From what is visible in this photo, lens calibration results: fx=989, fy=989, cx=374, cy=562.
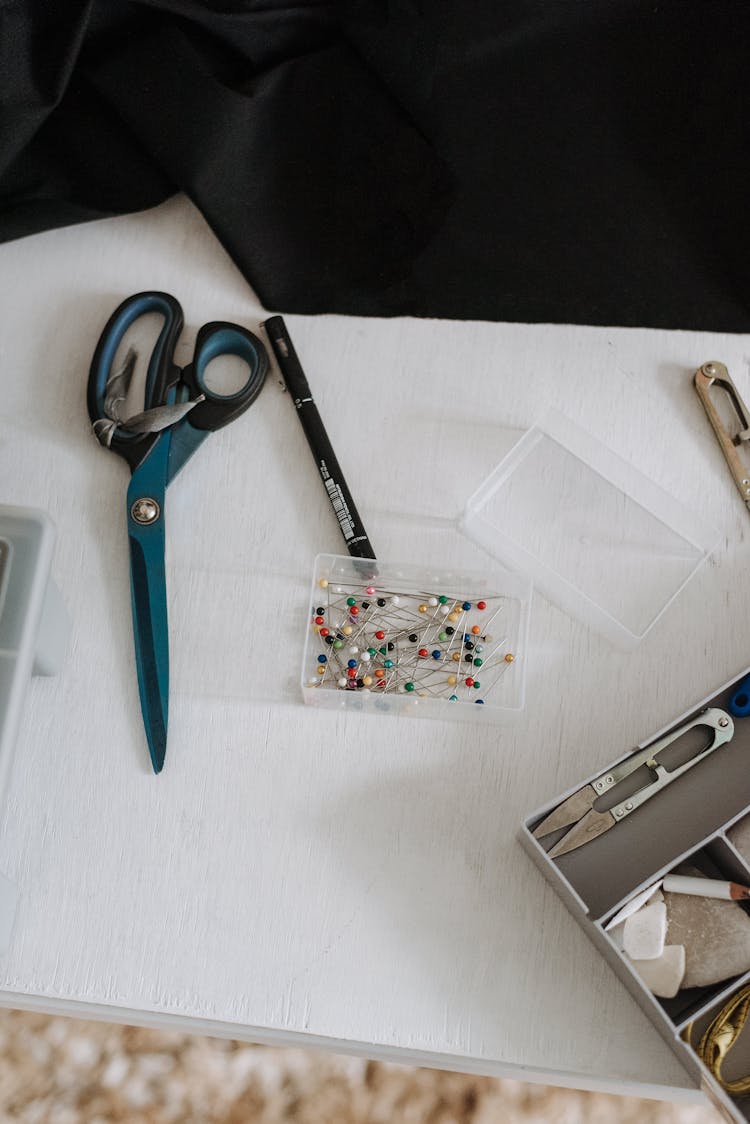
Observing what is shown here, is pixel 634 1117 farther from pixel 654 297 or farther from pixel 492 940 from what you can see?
pixel 654 297

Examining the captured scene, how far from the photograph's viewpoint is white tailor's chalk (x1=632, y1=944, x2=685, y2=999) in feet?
2.10

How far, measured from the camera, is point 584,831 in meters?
0.68

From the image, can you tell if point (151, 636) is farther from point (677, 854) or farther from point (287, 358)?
point (677, 854)

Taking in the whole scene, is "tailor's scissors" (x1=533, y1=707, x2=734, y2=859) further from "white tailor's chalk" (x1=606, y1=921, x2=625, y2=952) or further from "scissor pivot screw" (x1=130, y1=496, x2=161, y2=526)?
"scissor pivot screw" (x1=130, y1=496, x2=161, y2=526)

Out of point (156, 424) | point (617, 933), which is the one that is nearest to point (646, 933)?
point (617, 933)

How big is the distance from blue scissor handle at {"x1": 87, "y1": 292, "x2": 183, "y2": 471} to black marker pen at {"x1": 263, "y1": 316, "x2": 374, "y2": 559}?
82 mm

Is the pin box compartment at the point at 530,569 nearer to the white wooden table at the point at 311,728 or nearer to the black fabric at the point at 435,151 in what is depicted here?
the white wooden table at the point at 311,728

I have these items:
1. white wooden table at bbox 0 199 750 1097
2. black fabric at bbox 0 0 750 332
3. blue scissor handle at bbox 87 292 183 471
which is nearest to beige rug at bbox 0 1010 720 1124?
white wooden table at bbox 0 199 750 1097

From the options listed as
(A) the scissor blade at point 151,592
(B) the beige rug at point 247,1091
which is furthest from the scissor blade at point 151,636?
(B) the beige rug at point 247,1091

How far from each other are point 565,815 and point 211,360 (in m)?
0.46

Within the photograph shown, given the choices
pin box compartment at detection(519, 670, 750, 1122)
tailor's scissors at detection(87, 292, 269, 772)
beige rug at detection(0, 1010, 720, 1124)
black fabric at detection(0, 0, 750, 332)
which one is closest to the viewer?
pin box compartment at detection(519, 670, 750, 1122)

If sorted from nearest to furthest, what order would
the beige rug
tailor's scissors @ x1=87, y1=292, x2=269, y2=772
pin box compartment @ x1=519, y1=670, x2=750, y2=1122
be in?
pin box compartment @ x1=519, y1=670, x2=750, y2=1122 < tailor's scissors @ x1=87, y1=292, x2=269, y2=772 < the beige rug

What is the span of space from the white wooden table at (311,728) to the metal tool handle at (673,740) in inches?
1.2

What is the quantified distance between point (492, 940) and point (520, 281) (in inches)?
21.1
